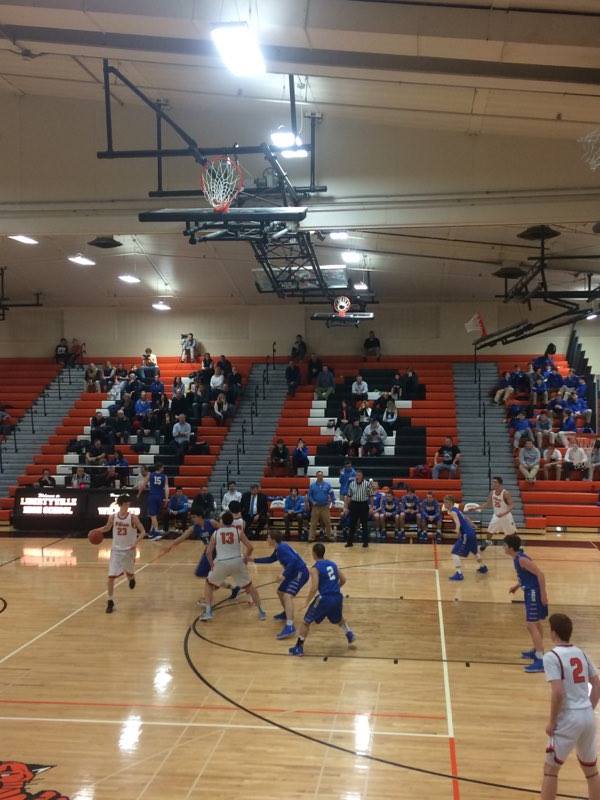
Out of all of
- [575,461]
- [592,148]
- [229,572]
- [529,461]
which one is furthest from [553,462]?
[229,572]

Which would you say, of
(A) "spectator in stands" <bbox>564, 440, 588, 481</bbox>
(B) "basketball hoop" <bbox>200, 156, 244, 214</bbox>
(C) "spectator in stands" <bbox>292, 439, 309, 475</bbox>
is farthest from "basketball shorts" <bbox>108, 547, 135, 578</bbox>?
(A) "spectator in stands" <bbox>564, 440, 588, 481</bbox>

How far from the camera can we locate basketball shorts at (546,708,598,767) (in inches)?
217

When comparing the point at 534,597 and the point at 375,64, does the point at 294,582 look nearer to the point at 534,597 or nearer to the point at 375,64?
the point at 534,597

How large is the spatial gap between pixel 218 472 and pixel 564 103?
14.6m

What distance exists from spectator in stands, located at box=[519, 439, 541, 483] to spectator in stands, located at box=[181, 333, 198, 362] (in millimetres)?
13342

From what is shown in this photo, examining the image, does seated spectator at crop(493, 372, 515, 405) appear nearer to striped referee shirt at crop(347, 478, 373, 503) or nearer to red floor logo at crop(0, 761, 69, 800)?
striped referee shirt at crop(347, 478, 373, 503)

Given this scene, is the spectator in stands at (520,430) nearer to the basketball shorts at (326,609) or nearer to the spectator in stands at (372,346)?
the spectator in stands at (372,346)

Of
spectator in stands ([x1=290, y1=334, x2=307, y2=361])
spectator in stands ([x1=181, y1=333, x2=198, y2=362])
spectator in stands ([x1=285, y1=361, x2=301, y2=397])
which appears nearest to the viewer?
spectator in stands ([x1=285, y1=361, x2=301, y2=397])

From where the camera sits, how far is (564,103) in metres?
12.2

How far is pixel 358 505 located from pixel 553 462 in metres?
6.74

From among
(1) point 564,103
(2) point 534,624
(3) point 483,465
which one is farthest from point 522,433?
(2) point 534,624

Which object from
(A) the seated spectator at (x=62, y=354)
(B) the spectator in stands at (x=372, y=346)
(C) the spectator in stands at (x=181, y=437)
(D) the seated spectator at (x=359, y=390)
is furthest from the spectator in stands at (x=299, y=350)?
(A) the seated spectator at (x=62, y=354)

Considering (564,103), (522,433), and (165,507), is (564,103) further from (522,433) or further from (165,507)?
(165,507)

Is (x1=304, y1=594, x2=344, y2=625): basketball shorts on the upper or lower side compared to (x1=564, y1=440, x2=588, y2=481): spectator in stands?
lower
